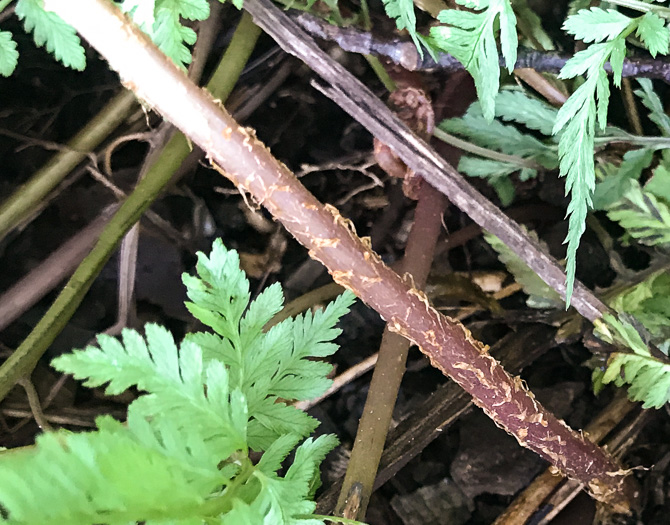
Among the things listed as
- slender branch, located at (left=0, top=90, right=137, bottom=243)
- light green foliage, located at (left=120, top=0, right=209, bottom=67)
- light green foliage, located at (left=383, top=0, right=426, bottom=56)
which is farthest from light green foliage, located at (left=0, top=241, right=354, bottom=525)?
slender branch, located at (left=0, top=90, right=137, bottom=243)

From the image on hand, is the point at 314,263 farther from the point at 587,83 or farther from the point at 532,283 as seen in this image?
the point at 587,83

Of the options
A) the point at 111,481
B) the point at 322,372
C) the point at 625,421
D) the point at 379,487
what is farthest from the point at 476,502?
the point at 111,481

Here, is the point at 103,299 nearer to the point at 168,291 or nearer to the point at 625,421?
the point at 168,291

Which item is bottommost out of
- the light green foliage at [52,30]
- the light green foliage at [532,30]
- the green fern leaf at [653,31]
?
the green fern leaf at [653,31]

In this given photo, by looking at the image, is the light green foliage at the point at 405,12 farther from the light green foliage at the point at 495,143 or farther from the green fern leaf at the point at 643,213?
the green fern leaf at the point at 643,213

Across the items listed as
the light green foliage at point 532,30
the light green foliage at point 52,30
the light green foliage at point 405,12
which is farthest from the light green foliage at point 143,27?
the light green foliage at point 532,30

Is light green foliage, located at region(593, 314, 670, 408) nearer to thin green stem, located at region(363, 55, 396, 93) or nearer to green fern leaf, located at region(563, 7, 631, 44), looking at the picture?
green fern leaf, located at region(563, 7, 631, 44)
